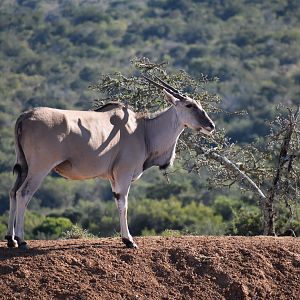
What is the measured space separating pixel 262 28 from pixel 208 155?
66211mm

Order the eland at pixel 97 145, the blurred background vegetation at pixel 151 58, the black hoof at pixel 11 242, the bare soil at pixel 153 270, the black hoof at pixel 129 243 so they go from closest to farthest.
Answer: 1. the bare soil at pixel 153 270
2. the eland at pixel 97 145
3. the black hoof at pixel 11 242
4. the black hoof at pixel 129 243
5. the blurred background vegetation at pixel 151 58

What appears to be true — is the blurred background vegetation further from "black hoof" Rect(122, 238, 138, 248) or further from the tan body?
"black hoof" Rect(122, 238, 138, 248)

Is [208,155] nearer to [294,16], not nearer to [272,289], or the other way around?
[272,289]

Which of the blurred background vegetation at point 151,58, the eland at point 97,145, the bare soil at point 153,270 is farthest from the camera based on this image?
the blurred background vegetation at point 151,58

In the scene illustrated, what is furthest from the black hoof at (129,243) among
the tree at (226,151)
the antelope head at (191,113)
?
the tree at (226,151)

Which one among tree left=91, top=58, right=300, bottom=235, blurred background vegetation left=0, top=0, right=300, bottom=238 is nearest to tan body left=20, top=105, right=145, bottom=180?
tree left=91, top=58, right=300, bottom=235

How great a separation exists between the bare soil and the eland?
1.36 feet

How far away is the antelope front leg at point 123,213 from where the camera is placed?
38.3ft

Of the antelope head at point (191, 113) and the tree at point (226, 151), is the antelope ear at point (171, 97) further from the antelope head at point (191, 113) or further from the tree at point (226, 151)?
the tree at point (226, 151)

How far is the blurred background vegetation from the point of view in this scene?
44.9 m

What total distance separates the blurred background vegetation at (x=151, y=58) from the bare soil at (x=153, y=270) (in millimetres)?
22809

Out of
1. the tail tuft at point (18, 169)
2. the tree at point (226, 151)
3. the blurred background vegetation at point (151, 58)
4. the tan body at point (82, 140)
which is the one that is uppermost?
the tan body at point (82, 140)

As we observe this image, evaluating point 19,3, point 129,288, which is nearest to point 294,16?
point 19,3

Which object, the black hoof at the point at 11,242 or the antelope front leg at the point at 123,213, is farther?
the antelope front leg at the point at 123,213
